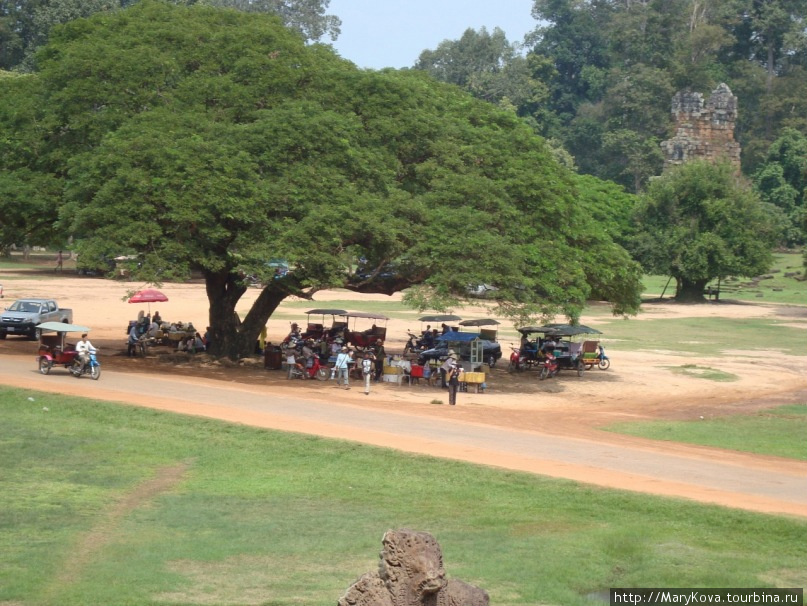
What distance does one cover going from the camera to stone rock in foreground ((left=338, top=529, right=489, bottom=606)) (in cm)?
873

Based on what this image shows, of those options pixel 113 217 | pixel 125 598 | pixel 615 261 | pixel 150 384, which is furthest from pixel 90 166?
pixel 125 598

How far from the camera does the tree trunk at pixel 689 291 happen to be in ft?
212

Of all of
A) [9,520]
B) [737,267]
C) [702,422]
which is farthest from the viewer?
[737,267]

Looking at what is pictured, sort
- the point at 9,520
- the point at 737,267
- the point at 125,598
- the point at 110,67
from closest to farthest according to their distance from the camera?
the point at 125,598, the point at 9,520, the point at 110,67, the point at 737,267

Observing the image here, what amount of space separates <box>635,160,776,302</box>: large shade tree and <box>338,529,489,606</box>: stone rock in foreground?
185 ft

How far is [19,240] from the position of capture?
3438 cm

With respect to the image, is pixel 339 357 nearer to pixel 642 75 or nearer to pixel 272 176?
pixel 272 176

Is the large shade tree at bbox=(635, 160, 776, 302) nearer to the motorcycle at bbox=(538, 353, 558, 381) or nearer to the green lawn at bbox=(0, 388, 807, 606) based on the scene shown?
the motorcycle at bbox=(538, 353, 558, 381)

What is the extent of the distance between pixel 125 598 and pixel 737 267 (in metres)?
55.8

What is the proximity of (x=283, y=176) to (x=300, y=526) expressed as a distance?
15877mm

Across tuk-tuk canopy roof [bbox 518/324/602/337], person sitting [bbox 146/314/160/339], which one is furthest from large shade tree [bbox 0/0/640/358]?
person sitting [bbox 146/314/160/339]

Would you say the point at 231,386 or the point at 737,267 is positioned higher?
the point at 737,267

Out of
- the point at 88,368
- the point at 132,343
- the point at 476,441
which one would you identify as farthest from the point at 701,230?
the point at 476,441

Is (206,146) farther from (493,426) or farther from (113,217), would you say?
(493,426)
